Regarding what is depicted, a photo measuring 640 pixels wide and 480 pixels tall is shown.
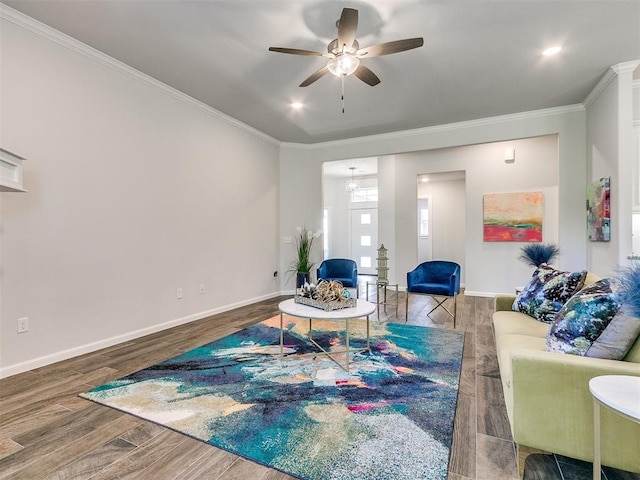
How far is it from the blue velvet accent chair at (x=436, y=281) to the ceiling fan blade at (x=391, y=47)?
2704 mm

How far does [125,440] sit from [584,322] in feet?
8.22

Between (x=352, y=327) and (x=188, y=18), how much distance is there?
345 cm

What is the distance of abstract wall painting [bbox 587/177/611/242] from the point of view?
11.8 ft

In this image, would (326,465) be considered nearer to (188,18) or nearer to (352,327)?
(352,327)

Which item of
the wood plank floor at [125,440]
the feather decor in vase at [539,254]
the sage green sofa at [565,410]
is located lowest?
the wood plank floor at [125,440]

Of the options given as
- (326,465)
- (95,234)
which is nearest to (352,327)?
(326,465)

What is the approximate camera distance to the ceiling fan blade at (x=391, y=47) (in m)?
2.34

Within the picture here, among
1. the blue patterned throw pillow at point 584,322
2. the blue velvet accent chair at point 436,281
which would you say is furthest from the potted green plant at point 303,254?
the blue patterned throw pillow at point 584,322

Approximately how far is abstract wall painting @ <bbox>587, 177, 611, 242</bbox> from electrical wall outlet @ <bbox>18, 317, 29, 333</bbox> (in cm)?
582

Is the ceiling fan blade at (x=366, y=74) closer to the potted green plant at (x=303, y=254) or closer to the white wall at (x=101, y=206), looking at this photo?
the white wall at (x=101, y=206)

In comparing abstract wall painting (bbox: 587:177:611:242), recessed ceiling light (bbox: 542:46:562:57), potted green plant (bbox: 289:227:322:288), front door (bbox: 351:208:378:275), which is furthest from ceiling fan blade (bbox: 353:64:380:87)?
front door (bbox: 351:208:378:275)

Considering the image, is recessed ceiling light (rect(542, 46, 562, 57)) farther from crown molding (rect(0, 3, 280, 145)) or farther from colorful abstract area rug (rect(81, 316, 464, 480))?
crown molding (rect(0, 3, 280, 145))

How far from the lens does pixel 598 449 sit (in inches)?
48.7

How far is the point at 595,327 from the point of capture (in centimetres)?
155
